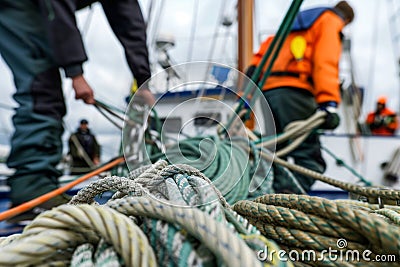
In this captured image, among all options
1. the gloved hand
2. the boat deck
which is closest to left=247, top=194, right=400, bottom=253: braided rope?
the boat deck

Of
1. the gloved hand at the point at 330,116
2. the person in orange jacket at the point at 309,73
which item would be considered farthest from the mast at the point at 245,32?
the gloved hand at the point at 330,116

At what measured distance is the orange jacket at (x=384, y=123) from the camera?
438 centimetres

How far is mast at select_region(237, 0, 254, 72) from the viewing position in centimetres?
252

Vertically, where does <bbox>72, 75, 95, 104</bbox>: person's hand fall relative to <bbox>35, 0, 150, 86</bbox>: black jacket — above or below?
below

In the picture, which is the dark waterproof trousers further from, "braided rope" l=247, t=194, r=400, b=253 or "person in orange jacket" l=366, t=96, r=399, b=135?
"person in orange jacket" l=366, t=96, r=399, b=135

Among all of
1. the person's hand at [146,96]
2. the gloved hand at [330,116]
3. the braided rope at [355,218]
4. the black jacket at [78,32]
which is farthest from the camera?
the gloved hand at [330,116]

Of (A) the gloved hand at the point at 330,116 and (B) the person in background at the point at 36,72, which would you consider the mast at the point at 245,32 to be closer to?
(A) the gloved hand at the point at 330,116

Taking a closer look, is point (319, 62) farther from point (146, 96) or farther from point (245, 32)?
point (146, 96)

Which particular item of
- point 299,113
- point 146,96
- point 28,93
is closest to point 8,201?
point 28,93

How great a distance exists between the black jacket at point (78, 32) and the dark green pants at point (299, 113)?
29.9 inches

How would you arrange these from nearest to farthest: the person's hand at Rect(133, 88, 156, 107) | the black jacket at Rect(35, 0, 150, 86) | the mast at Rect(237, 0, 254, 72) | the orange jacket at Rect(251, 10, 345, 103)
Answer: the person's hand at Rect(133, 88, 156, 107) < the black jacket at Rect(35, 0, 150, 86) < the orange jacket at Rect(251, 10, 345, 103) < the mast at Rect(237, 0, 254, 72)

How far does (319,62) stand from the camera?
1620 mm

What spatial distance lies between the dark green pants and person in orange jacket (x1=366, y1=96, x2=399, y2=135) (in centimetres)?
312

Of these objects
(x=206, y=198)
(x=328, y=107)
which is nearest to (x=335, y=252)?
(x=206, y=198)
